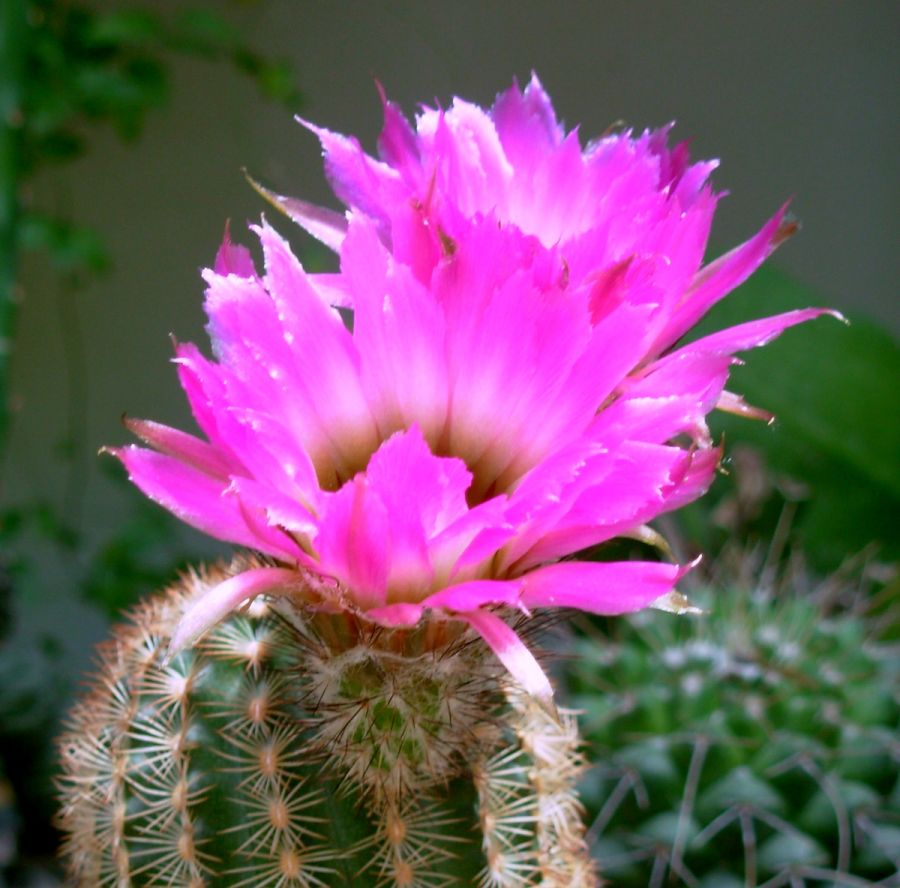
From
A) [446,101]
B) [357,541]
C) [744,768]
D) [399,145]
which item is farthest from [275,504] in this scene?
[446,101]

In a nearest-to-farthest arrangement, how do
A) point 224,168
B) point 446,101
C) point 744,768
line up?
point 744,768 < point 446,101 < point 224,168

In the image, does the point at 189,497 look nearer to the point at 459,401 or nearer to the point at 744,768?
the point at 459,401

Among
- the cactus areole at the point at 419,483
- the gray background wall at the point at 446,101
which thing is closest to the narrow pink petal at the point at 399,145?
the cactus areole at the point at 419,483

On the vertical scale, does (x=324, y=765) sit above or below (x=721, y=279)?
below

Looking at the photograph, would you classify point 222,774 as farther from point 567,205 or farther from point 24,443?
point 24,443

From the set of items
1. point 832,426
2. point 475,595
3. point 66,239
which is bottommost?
point 66,239

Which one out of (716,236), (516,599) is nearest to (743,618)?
(516,599)

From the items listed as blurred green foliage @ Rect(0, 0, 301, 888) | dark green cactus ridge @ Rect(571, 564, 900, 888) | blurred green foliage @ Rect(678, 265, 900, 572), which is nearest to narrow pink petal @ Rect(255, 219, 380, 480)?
dark green cactus ridge @ Rect(571, 564, 900, 888)

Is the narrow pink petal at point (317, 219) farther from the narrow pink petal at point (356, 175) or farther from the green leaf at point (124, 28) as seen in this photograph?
the green leaf at point (124, 28)
